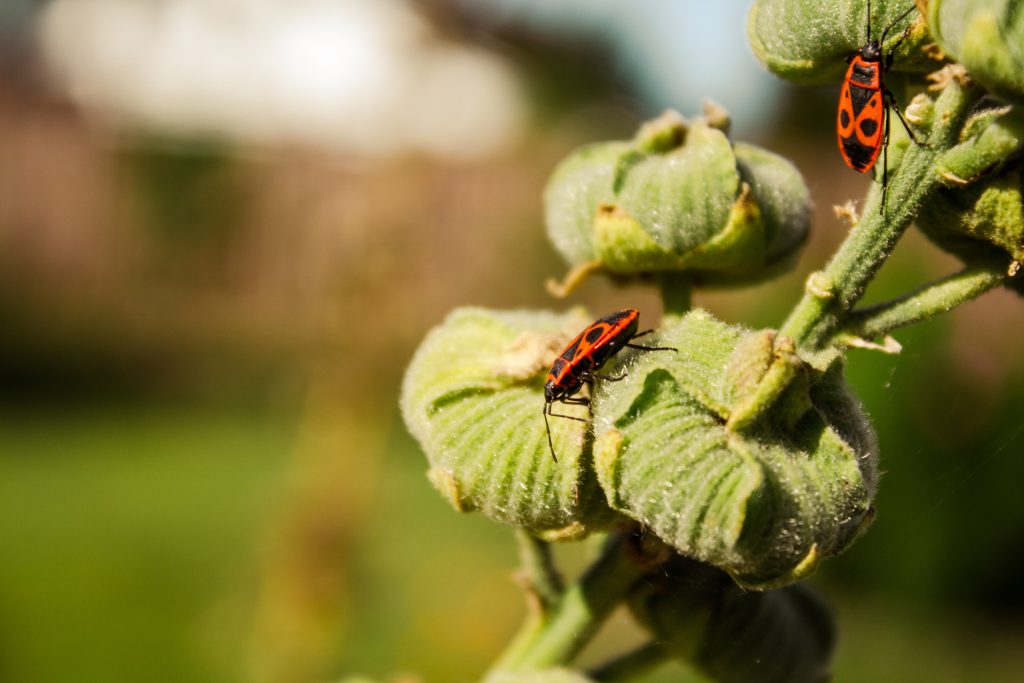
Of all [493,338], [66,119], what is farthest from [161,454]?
[493,338]

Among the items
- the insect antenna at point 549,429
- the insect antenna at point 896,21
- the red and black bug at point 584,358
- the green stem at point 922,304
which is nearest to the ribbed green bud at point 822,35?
the insect antenna at point 896,21

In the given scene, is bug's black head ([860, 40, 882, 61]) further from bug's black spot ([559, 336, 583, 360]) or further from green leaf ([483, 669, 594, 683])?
green leaf ([483, 669, 594, 683])

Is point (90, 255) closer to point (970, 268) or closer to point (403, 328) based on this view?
point (403, 328)

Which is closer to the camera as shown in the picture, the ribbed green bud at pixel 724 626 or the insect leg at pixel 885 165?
the insect leg at pixel 885 165

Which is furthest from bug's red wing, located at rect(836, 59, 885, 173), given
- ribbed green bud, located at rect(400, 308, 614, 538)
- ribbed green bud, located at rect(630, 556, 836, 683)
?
ribbed green bud, located at rect(630, 556, 836, 683)

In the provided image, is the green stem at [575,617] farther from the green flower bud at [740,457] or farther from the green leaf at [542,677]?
the green flower bud at [740,457]

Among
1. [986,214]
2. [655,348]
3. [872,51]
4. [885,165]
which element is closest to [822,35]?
[872,51]
